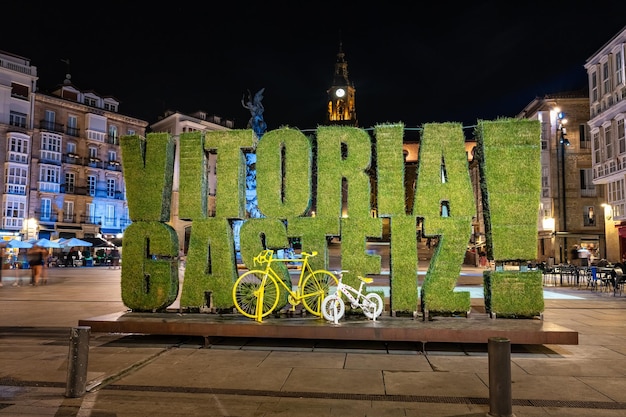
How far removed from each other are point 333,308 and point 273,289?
1507mm

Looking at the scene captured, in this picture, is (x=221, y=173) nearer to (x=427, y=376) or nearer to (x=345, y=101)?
(x=427, y=376)

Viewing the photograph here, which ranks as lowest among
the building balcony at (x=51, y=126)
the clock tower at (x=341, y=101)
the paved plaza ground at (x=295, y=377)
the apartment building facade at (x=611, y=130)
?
the paved plaza ground at (x=295, y=377)

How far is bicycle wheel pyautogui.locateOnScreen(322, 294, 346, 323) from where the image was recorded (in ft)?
30.2

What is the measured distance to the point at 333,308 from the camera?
9.32 meters

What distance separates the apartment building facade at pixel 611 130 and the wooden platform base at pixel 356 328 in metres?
25.5

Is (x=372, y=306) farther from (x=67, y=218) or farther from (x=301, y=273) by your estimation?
(x=67, y=218)

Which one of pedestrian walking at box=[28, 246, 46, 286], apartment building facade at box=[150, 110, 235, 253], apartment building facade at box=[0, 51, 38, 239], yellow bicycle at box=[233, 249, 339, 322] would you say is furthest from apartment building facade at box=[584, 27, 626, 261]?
apartment building facade at box=[0, 51, 38, 239]

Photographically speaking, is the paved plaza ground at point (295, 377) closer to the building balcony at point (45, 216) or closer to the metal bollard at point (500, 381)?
the metal bollard at point (500, 381)

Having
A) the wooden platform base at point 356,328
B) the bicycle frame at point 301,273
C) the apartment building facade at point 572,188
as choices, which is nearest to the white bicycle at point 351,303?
the wooden platform base at point 356,328

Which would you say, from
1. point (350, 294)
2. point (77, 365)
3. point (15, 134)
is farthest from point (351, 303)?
point (15, 134)

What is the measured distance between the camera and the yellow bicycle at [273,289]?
382 inches

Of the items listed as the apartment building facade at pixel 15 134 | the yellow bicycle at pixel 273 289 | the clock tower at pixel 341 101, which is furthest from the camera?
the clock tower at pixel 341 101

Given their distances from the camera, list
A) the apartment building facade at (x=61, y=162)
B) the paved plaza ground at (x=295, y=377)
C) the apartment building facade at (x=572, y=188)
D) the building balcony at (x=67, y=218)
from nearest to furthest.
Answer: the paved plaza ground at (x=295, y=377), the apartment building facade at (x=572, y=188), the apartment building facade at (x=61, y=162), the building balcony at (x=67, y=218)

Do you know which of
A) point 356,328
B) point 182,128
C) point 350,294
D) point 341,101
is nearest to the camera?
point 356,328
